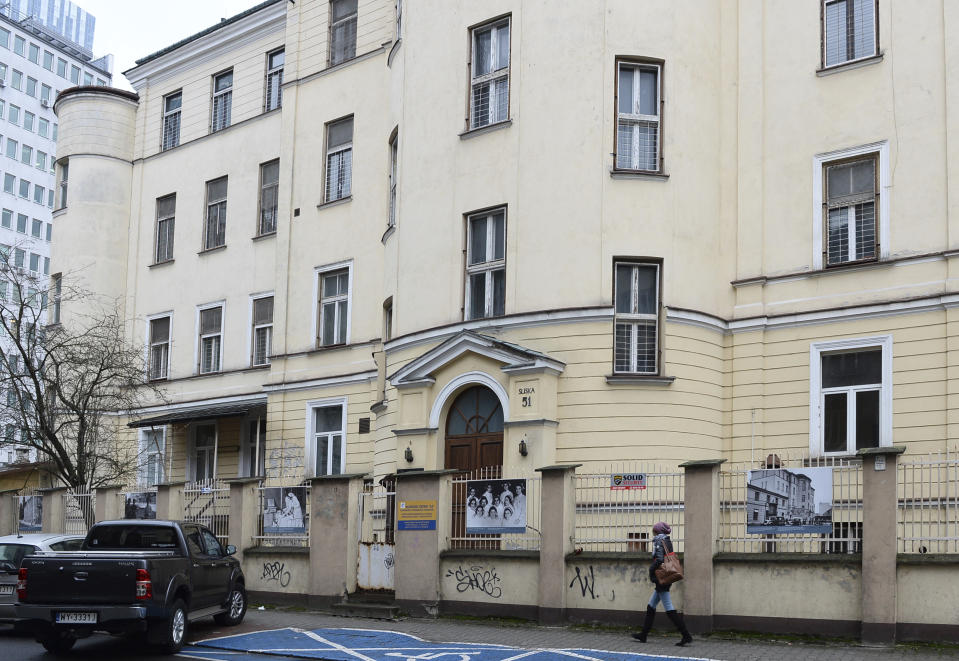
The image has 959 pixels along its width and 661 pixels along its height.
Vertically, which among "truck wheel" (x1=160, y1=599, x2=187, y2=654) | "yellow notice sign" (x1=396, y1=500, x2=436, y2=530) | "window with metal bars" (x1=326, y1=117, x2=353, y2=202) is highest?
"window with metal bars" (x1=326, y1=117, x2=353, y2=202)

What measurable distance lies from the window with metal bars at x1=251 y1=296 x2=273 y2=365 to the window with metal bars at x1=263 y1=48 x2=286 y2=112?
5445 millimetres

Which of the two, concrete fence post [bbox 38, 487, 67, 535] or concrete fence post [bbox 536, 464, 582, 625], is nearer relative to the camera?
concrete fence post [bbox 536, 464, 582, 625]

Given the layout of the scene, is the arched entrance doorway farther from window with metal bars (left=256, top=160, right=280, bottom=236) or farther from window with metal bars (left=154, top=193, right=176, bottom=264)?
window with metal bars (left=154, top=193, right=176, bottom=264)

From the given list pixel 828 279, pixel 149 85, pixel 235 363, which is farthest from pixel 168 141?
pixel 828 279

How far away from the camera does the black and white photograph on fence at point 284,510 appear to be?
69.3 feet

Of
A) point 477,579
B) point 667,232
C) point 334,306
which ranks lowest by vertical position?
point 477,579

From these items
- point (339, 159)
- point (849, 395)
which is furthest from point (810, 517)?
point (339, 159)

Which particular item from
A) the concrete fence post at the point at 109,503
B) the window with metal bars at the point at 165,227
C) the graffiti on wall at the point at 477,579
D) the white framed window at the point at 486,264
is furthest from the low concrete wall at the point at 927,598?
the window with metal bars at the point at 165,227

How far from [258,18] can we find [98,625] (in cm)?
2215

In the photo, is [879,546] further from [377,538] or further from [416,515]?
[377,538]

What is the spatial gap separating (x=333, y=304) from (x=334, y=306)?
66 millimetres

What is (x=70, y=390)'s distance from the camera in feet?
102

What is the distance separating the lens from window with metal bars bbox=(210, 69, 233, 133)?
3378cm

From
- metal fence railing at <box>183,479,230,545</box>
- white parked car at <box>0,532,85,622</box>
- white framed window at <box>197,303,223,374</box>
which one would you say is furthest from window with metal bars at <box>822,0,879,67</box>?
white framed window at <box>197,303,223,374</box>
